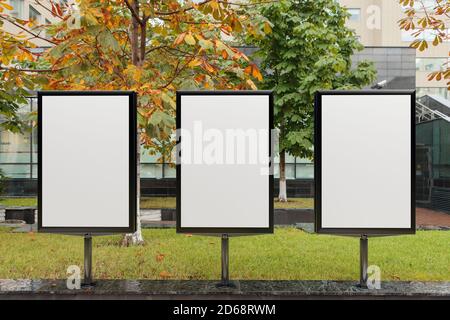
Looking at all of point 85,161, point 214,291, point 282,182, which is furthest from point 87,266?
point 282,182

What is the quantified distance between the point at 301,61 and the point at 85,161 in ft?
44.3

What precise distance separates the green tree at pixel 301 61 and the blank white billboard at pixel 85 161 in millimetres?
11849

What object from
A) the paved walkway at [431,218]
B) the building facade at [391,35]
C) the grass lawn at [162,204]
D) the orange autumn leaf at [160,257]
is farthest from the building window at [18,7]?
the building facade at [391,35]

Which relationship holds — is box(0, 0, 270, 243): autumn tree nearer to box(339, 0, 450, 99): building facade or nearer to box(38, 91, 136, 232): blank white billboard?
box(38, 91, 136, 232): blank white billboard

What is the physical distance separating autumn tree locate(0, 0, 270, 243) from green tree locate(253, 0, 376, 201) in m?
7.54

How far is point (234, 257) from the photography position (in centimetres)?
717

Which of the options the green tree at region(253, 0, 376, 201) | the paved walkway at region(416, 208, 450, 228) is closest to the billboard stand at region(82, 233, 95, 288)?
the paved walkway at region(416, 208, 450, 228)

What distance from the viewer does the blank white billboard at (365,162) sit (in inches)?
193

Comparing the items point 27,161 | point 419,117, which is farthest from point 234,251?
point 27,161

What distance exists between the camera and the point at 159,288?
16.1 ft

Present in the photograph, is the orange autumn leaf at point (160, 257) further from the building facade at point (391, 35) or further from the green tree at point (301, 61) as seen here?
the building facade at point (391, 35)

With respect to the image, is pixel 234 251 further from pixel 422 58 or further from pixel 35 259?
pixel 422 58

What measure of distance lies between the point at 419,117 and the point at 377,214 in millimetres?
18502
